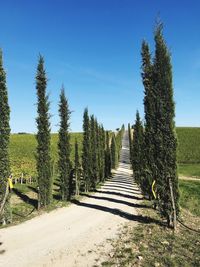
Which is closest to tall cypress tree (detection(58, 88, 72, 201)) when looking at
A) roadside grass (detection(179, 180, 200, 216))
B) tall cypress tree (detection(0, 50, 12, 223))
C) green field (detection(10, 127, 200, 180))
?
green field (detection(10, 127, 200, 180))

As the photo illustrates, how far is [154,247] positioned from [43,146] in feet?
40.6

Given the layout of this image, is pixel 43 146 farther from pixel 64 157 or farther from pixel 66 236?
pixel 66 236

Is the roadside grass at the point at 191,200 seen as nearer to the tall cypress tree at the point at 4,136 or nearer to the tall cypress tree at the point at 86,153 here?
the tall cypress tree at the point at 86,153

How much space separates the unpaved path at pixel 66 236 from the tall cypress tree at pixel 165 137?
2.52 meters

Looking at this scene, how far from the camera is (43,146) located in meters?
21.7

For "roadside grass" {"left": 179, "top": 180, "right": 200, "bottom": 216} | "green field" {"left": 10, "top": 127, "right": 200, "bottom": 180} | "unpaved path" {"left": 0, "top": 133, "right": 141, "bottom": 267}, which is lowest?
"roadside grass" {"left": 179, "top": 180, "right": 200, "bottom": 216}

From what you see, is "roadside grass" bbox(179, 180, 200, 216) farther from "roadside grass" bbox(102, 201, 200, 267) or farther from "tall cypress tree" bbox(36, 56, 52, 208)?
"tall cypress tree" bbox(36, 56, 52, 208)

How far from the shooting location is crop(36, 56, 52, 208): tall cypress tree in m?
21.3

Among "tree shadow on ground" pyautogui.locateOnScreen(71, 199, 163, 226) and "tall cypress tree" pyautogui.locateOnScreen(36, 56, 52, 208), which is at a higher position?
"tall cypress tree" pyautogui.locateOnScreen(36, 56, 52, 208)

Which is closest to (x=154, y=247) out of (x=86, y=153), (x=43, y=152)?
(x=43, y=152)

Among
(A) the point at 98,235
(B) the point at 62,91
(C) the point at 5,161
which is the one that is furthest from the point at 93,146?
(A) the point at 98,235

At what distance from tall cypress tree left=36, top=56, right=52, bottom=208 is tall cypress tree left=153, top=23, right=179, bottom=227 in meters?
9.06

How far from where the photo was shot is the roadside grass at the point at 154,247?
33.9ft

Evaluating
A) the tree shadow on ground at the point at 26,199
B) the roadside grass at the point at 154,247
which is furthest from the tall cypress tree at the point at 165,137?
the tree shadow on ground at the point at 26,199
